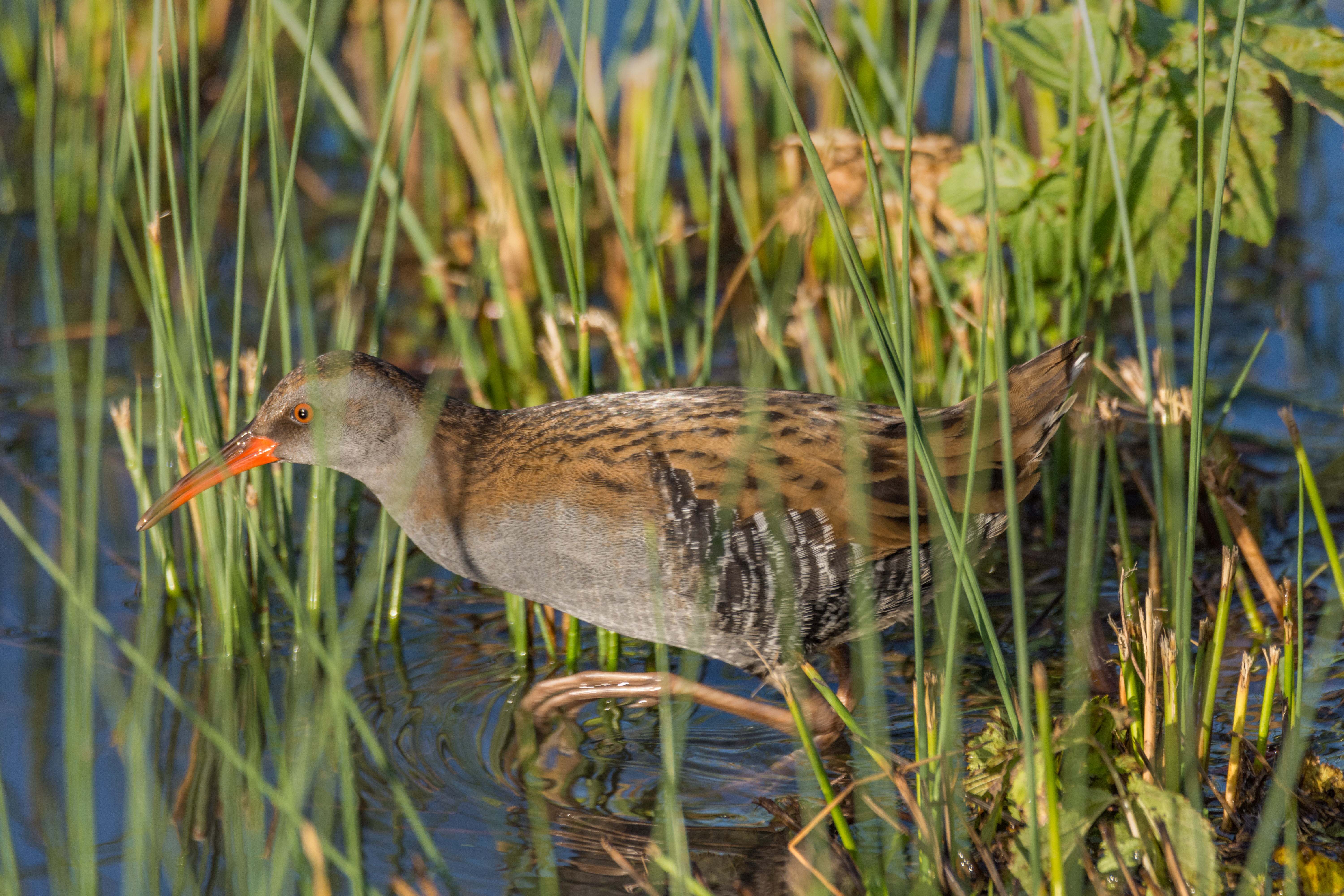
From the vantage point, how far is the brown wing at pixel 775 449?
106 inches

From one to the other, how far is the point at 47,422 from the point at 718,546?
7.57 feet

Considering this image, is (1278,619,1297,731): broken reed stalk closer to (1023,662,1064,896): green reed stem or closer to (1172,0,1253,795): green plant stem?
(1172,0,1253,795): green plant stem

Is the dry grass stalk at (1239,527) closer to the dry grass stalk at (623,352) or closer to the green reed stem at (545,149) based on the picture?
the dry grass stalk at (623,352)

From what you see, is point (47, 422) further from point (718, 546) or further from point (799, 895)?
point (799, 895)

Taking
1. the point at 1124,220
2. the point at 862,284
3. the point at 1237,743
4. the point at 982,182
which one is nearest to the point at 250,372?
the point at 982,182

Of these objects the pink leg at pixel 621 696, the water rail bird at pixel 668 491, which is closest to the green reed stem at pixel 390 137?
the water rail bird at pixel 668 491

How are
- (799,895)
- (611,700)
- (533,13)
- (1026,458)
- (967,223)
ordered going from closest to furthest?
(799,895), (1026,458), (611,700), (967,223), (533,13)

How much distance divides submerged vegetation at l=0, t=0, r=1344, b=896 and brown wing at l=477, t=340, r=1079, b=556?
118mm

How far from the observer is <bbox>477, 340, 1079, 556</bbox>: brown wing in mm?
2684

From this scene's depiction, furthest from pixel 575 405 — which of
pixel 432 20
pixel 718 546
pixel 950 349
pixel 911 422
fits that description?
pixel 432 20

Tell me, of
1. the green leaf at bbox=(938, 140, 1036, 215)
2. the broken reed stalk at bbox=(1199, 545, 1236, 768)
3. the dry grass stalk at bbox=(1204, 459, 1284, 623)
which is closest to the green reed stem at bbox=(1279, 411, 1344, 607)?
the broken reed stalk at bbox=(1199, 545, 1236, 768)

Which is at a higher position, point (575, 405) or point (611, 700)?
point (575, 405)

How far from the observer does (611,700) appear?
10.3 ft

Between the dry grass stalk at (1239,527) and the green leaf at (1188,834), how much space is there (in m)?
0.98
